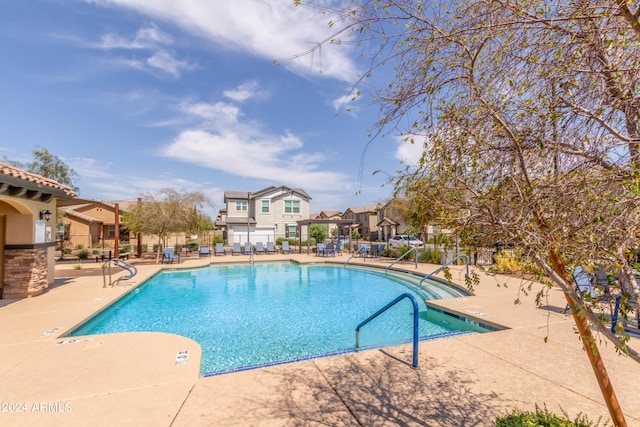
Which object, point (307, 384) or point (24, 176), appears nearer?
point (307, 384)

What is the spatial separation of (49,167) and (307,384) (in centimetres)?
3825

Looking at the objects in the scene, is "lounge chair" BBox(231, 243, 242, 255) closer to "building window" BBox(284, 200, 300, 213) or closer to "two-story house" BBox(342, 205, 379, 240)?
"building window" BBox(284, 200, 300, 213)

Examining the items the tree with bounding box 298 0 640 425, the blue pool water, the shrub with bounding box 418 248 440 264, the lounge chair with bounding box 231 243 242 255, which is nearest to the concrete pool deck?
the blue pool water

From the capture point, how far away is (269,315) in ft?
29.3

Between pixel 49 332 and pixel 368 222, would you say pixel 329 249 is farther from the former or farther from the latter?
pixel 368 222

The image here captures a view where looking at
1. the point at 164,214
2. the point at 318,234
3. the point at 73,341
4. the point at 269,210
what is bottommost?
the point at 73,341

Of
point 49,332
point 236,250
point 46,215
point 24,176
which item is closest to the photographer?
point 49,332

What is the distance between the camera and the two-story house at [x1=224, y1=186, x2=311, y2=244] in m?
33.3

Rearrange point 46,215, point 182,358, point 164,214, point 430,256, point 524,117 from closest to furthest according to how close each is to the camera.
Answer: point 524,117
point 182,358
point 46,215
point 430,256
point 164,214

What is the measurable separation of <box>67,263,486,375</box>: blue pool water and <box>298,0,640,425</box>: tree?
4.28 meters

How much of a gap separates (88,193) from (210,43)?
105 feet

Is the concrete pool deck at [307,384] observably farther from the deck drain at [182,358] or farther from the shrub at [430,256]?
the shrub at [430,256]

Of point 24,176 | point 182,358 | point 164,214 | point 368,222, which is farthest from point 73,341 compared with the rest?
→ point 368,222

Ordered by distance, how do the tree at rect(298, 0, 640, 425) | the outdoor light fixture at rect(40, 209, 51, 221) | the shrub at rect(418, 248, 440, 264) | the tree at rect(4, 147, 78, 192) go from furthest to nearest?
the tree at rect(4, 147, 78, 192) < the shrub at rect(418, 248, 440, 264) < the outdoor light fixture at rect(40, 209, 51, 221) < the tree at rect(298, 0, 640, 425)
